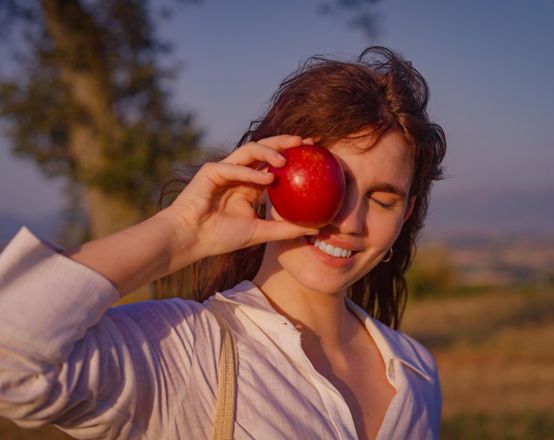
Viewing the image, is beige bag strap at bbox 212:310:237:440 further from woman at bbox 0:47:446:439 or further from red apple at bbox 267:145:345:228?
red apple at bbox 267:145:345:228

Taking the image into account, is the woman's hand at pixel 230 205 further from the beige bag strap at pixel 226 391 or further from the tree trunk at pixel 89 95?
the tree trunk at pixel 89 95

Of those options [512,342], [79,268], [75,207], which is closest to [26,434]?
[75,207]

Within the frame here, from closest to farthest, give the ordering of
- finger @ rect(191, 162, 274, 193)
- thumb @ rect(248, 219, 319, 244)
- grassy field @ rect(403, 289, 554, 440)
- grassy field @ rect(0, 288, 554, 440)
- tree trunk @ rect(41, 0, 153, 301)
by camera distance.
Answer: finger @ rect(191, 162, 274, 193) < thumb @ rect(248, 219, 319, 244) < grassy field @ rect(0, 288, 554, 440) < grassy field @ rect(403, 289, 554, 440) < tree trunk @ rect(41, 0, 153, 301)

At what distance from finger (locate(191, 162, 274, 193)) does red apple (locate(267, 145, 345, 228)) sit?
0.10 m

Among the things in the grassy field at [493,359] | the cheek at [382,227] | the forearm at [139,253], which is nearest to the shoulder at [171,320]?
the forearm at [139,253]

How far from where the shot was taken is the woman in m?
1.55

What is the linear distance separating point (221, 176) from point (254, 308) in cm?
41

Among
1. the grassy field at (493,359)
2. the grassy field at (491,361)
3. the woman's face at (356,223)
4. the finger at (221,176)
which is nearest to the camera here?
the finger at (221,176)

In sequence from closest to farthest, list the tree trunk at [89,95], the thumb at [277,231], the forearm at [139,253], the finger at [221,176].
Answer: the forearm at [139,253], the finger at [221,176], the thumb at [277,231], the tree trunk at [89,95]

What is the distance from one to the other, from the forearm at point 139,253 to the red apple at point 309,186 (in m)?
0.29

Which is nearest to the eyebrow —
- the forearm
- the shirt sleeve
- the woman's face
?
the woman's face

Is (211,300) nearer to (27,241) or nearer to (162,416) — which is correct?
(162,416)

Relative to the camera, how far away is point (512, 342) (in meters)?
10.2

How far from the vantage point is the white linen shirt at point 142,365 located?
1498 millimetres
